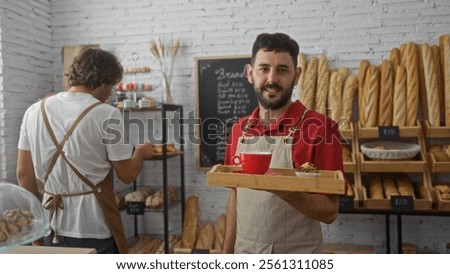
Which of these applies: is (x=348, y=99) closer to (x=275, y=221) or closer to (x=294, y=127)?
(x=294, y=127)

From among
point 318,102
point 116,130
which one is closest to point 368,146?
point 318,102

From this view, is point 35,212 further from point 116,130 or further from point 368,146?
point 368,146

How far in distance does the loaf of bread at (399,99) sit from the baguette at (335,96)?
291mm

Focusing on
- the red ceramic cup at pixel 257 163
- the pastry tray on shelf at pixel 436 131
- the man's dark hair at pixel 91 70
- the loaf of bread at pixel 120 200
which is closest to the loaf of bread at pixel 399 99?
the pastry tray on shelf at pixel 436 131

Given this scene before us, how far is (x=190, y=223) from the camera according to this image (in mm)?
2404

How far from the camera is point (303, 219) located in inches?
46.2

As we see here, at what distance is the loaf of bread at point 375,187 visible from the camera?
6.52 ft

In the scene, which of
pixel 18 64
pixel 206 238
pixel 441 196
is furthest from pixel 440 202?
pixel 18 64

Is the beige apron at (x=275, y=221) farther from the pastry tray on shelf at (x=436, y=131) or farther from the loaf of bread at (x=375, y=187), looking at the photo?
the pastry tray on shelf at (x=436, y=131)

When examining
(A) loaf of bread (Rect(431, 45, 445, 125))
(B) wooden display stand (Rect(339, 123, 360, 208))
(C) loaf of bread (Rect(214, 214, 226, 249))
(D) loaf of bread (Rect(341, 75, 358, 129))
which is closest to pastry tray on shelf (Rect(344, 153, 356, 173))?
(B) wooden display stand (Rect(339, 123, 360, 208))

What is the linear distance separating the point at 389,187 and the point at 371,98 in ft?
1.64

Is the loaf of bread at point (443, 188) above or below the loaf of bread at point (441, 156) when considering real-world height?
below
